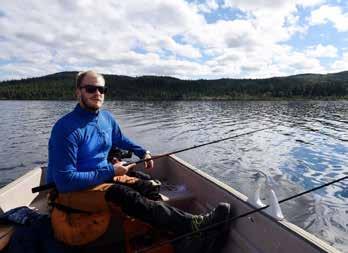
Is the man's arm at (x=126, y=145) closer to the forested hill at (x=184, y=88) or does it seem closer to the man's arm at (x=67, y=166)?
the man's arm at (x=67, y=166)

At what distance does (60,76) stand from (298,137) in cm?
17747

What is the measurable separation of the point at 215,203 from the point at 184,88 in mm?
138406

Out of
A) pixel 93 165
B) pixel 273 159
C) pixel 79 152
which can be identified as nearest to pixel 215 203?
pixel 93 165

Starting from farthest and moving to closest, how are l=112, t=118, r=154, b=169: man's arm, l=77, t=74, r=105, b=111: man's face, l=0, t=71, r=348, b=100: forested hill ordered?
l=0, t=71, r=348, b=100: forested hill
l=112, t=118, r=154, b=169: man's arm
l=77, t=74, r=105, b=111: man's face

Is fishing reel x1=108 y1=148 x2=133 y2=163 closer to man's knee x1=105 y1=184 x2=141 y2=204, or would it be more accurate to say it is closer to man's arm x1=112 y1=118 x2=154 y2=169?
man's arm x1=112 y1=118 x2=154 y2=169

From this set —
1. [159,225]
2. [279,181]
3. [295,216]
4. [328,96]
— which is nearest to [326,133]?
[279,181]

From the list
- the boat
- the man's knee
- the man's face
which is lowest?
the boat

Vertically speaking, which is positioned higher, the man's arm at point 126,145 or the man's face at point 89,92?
the man's face at point 89,92

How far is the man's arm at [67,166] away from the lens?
3453mm

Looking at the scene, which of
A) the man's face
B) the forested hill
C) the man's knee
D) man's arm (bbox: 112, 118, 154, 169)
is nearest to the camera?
the man's knee

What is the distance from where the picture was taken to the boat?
10.9ft

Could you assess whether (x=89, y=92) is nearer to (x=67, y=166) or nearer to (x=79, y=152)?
(x=79, y=152)

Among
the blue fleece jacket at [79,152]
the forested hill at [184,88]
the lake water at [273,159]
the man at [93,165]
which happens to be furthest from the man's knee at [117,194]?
the forested hill at [184,88]

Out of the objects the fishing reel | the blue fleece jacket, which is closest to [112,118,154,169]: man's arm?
the fishing reel
